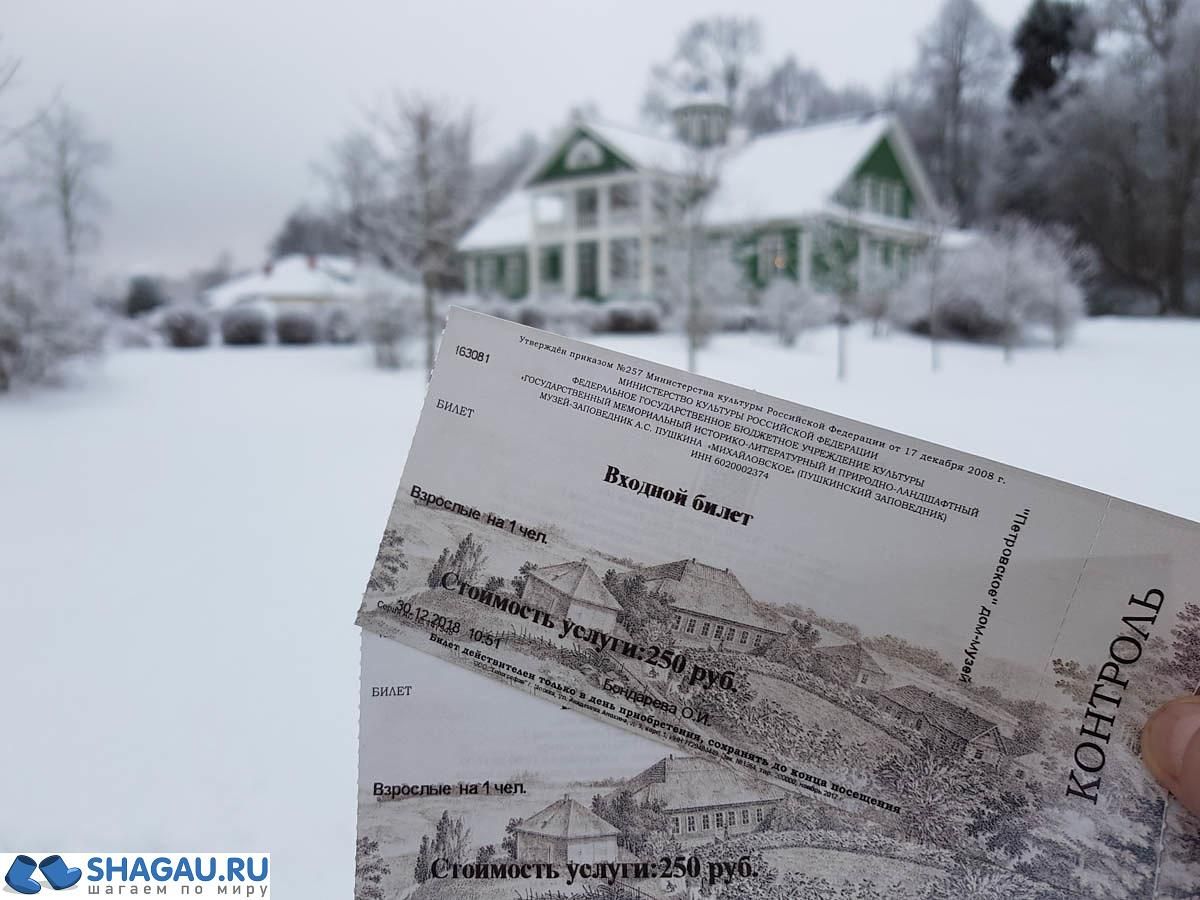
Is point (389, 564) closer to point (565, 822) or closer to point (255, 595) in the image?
point (565, 822)

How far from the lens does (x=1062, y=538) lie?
0.83 m

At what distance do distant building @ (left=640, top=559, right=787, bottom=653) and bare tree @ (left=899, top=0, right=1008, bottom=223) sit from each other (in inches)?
38.4

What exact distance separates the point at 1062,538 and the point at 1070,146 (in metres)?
0.84

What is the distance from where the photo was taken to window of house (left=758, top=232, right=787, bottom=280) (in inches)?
217

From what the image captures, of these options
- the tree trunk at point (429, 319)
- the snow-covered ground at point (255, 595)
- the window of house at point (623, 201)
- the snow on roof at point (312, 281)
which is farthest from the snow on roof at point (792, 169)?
the snow on roof at point (312, 281)

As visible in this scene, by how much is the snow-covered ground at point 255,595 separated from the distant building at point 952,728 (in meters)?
0.40

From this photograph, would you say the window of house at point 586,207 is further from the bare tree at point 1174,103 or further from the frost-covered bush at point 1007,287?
the bare tree at point 1174,103

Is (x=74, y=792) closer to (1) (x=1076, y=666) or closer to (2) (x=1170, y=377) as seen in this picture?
(1) (x=1076, y=666)

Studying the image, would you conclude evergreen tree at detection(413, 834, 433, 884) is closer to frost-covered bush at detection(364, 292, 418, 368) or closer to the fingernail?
A: the fingernail

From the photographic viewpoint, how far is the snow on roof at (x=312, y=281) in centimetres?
760

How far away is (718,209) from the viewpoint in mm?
5793

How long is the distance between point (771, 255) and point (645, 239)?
5.60 feet

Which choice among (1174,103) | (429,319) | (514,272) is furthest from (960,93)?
(514,272)

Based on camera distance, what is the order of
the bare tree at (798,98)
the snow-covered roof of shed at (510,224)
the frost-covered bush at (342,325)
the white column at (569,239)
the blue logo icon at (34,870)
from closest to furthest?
the blue logo icon at (34,870) → the bare tree at (798,98) → the frost-covered bush at (342,325) → the white column at (569,239) → the snow-covered roof of shed at (510,224)
